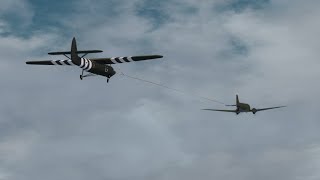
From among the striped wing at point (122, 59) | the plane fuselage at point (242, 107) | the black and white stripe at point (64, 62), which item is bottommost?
the plane fuselage at point (242, 107)

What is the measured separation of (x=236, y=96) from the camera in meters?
105

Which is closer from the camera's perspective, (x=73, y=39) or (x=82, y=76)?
(x=73, y=39)

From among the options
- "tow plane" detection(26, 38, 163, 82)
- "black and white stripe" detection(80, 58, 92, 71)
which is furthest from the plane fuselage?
"black and white stripe" detection(80, 58, 92, 71)

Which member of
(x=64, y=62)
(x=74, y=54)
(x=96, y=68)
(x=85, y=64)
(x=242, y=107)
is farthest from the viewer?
(x=242, y=107)

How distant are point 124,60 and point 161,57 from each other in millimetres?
7170

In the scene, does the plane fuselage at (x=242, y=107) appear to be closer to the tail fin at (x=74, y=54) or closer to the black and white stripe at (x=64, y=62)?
the black and white stripe at (x=64, y=62)

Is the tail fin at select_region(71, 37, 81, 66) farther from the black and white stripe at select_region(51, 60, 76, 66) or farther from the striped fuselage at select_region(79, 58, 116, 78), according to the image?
the black and white stripe at select_region(51, 60, 76, 66)

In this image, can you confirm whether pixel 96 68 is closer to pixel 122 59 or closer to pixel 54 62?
pixel 122 59

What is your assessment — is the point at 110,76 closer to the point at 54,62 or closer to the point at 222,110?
the point at 54,62

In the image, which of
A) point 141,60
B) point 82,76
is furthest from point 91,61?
point 141,60

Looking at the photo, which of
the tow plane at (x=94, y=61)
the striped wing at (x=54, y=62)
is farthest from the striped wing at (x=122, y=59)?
the striped wing at (x=54, y=62)

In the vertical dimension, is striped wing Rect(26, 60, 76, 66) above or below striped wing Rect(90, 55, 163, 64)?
above

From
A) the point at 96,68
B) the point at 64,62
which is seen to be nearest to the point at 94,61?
the point at 96,68

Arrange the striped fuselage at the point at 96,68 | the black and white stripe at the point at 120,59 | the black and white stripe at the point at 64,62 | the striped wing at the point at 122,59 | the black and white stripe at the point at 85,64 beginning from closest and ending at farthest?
1. the black and white stripe at the point at 85,64
2. the striped fuselage at the point at 96,68
3. the striped wing at the point at 122,59
4. the black and white stripe at the point at 120,59
5. the black and white stripe at the point at 64,62
